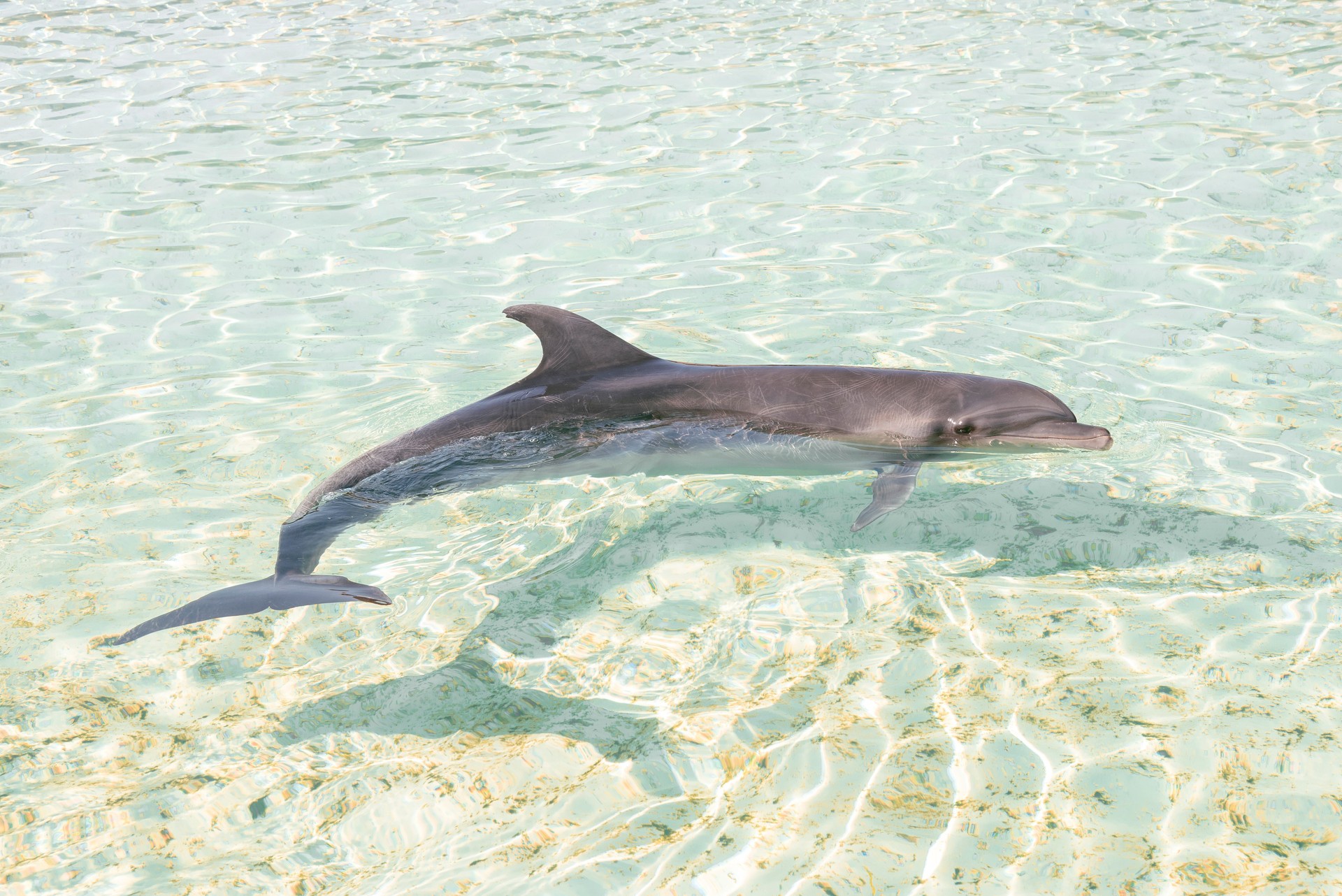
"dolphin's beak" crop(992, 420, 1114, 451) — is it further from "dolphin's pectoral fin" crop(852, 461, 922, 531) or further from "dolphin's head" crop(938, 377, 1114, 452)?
"dolphin's pectoral fin" crop(852, 461, 922, 531)

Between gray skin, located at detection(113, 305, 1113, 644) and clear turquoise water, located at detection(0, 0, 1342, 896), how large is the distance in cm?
28

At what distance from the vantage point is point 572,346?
541 cm

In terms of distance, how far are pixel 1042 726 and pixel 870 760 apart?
0.67 m

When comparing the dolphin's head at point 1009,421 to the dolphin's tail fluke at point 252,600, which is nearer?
the dolphin's tail fluke at point 252,600

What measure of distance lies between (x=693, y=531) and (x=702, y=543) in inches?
4.5

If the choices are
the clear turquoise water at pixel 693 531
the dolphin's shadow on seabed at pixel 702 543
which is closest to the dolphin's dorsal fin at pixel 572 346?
the clear turquoise water at pixel 693 531

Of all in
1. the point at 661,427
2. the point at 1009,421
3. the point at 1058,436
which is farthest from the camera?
the point at 661,427

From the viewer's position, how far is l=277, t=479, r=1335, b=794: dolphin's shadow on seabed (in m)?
4.13

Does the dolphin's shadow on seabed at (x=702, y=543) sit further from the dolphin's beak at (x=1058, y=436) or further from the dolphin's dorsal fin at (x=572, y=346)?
the dolphin's dorsal fin at (x=572, y=346)

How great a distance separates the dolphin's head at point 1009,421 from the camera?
5.07 metres

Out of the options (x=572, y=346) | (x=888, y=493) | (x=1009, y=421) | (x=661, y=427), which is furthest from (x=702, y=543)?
(x=1009, y=421)

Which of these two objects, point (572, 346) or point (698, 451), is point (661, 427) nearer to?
point (698, 451)

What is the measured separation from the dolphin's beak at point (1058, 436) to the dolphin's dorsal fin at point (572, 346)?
5.99 ft

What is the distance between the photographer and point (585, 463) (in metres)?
5.37
